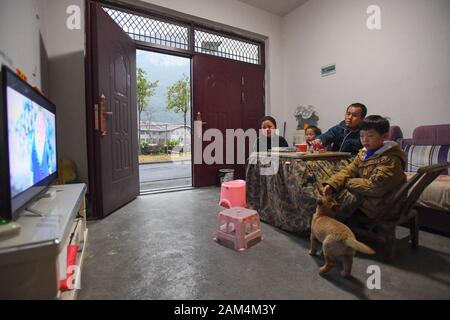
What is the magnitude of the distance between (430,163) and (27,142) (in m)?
3.05

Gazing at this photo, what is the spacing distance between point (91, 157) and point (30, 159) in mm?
1251

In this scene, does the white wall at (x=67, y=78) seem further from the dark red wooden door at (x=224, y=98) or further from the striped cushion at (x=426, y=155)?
the striped cushion at (x=426, y=155)

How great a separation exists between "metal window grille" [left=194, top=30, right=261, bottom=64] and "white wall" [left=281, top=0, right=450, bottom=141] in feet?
1.91

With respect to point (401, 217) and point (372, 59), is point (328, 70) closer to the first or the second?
point (372, 59)

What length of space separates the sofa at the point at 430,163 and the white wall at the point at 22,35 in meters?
2.87

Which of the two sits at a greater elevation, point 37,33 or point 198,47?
point 198,47

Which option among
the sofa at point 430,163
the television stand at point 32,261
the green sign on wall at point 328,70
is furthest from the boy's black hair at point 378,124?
the green sign on wall at point 328,70

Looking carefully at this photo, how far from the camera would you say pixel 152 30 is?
329 cm

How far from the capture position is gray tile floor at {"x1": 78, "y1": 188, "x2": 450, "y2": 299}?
3.81 feet

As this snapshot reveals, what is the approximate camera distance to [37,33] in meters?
2.18

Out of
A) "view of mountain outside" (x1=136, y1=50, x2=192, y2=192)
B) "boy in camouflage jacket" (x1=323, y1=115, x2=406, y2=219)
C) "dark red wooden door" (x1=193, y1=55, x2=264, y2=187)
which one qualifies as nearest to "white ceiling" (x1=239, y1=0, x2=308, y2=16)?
"dark red wooden door" (x1=193, y1=55, x2=264, y2=187)

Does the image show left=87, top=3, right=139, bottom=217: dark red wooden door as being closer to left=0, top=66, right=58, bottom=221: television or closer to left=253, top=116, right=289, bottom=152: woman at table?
left=0, top=66, right=58, bottom=221: television

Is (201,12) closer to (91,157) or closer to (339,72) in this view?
(339,72)
